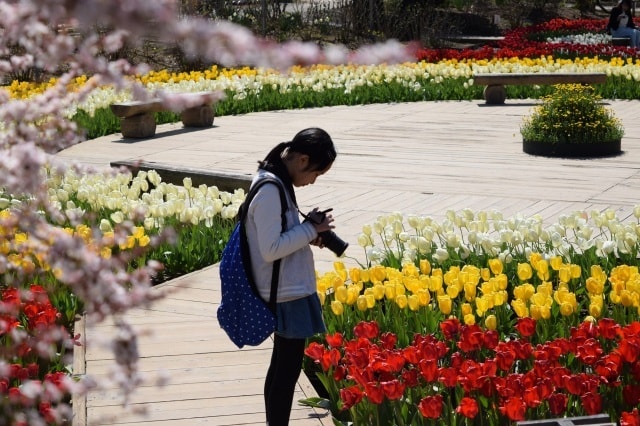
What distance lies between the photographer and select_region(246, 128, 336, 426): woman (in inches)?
149

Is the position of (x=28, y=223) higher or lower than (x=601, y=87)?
higher

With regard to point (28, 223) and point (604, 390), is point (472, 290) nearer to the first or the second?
point (604, 390)

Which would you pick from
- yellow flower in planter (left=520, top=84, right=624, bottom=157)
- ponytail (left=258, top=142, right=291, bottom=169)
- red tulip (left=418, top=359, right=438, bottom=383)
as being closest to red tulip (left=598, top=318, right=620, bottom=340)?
red tulip (left=418, top=359, right=438, bottom=383)

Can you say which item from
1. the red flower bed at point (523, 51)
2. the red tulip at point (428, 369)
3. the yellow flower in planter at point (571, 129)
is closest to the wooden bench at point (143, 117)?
the yellow flower in planter at point (571, 129)

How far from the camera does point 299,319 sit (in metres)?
3.87

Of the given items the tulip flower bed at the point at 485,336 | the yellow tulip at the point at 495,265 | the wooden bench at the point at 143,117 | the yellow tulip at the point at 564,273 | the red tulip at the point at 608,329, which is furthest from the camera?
the wooden bench at the point at 143,117

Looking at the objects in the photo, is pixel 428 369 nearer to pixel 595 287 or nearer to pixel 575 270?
pixel 595 287

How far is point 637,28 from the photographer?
24.3 meters

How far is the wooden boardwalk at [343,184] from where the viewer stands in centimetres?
453

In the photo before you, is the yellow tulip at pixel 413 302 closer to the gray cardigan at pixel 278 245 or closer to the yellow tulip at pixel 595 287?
the yellow tulip at pixel 595 287

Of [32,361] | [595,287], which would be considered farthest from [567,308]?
[32,361]

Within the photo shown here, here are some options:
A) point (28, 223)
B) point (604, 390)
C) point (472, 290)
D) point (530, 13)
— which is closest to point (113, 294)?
point (28, 223)

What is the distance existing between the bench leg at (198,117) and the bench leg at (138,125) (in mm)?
604

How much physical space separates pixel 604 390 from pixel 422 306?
1.16 meters
